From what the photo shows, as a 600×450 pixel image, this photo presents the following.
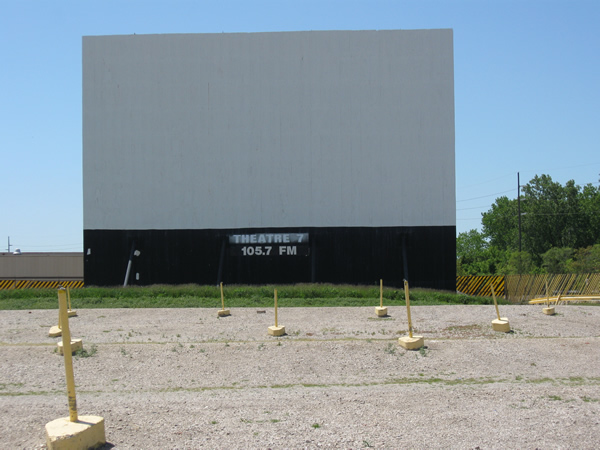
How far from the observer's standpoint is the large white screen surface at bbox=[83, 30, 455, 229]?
3341cm

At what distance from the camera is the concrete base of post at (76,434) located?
251 inches

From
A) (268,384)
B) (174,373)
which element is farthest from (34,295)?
(268,384)

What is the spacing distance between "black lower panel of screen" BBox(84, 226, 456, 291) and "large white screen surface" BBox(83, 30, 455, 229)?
0.66 m

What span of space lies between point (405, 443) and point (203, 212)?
92.0 feet

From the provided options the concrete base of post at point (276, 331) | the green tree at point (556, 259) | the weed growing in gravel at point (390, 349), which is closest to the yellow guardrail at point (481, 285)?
the green tree at point (556, 259)

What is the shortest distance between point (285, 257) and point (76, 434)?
89.2ft

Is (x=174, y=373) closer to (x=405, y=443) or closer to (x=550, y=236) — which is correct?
(x=405, y=443)

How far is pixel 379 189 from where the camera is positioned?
3341cm

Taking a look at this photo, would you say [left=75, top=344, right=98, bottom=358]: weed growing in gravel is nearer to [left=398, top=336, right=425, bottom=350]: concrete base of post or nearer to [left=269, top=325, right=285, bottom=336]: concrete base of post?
[left=269, top=325, right=285, bottom=336]: concrete base of post

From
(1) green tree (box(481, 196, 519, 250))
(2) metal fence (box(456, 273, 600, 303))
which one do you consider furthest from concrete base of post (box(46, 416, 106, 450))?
(1) green tree (box(481, 196, 519, 250))

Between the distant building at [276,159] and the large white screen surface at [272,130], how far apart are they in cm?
7

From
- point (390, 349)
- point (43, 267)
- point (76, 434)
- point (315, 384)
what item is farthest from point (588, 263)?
point (76, 434)

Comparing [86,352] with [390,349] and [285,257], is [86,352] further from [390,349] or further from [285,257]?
[285,257]

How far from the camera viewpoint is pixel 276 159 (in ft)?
110
